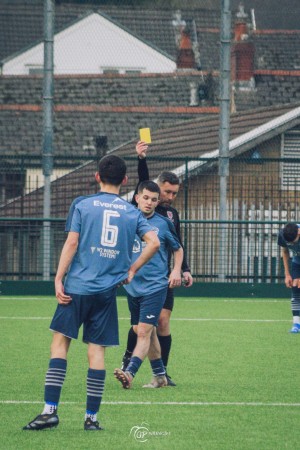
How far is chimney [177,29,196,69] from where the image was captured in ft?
147

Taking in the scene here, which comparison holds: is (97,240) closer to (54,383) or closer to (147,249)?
(147,249)

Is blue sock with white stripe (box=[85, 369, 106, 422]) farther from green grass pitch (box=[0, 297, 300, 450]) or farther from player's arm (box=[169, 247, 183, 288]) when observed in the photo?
player's arm (box=[169, 247, 183, 288])

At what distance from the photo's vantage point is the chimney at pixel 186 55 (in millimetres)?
44812

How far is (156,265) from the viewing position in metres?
10.4

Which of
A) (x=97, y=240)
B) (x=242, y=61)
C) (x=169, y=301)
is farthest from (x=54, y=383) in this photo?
(x=242, y=61)

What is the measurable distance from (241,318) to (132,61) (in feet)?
103

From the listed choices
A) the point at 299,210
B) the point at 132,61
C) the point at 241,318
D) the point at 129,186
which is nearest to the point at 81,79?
the point at 132,61

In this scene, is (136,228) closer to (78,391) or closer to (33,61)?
(78,391)

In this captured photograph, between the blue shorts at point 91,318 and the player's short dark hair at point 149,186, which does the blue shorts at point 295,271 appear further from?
the blue shorts at point 91,318

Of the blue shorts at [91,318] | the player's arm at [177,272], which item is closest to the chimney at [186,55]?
the player's arm at [177,272]

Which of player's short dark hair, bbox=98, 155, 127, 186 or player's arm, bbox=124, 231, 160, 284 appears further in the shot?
player's arm, bbox=124, 231, 160, 284

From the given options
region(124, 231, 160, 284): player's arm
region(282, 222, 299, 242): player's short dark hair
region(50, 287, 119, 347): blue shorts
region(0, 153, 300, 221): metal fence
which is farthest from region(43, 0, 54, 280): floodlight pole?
region(50, 287, 119, 347): blue shorts

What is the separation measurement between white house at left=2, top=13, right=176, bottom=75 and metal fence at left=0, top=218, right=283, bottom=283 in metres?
22.3

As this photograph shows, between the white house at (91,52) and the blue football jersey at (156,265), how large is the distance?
32.9 metres
